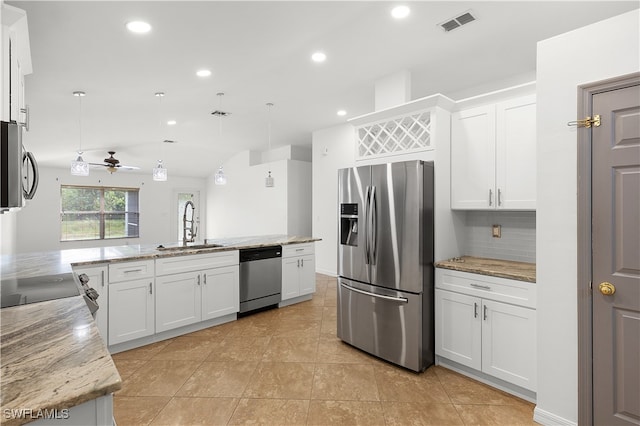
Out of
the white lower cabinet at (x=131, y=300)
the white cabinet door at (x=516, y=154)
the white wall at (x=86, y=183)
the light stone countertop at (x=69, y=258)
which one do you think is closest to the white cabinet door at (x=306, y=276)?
the light stone countertop at (x=69, y=258)

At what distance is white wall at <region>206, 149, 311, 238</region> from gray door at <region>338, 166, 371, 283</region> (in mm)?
3844

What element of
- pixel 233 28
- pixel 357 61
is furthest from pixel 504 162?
pixel 233 28

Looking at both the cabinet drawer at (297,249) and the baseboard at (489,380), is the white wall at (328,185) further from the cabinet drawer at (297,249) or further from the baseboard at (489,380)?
the baseboard at (489,380)

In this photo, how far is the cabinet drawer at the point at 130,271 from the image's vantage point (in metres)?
2.90

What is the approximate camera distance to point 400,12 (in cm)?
237

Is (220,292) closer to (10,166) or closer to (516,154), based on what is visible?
(10,166)

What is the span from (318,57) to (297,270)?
2749mm

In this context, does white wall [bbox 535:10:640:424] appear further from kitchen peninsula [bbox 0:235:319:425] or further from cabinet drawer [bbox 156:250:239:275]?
cabinet drawer [bbox 156:250:239:275]

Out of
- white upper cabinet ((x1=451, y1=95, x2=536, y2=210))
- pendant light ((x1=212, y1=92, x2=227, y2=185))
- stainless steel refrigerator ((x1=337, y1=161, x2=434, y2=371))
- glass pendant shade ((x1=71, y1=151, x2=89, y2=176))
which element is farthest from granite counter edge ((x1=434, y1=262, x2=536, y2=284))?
glass pendant shade ((x1=71, y1=151, x2=89, y2=176))

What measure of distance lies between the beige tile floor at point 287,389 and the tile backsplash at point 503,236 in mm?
1158

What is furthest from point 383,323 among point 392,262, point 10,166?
point 10,166

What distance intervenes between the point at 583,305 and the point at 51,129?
6.97 metres

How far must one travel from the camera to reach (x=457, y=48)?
9.67ft

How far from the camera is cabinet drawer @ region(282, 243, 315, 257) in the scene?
4.36 m
